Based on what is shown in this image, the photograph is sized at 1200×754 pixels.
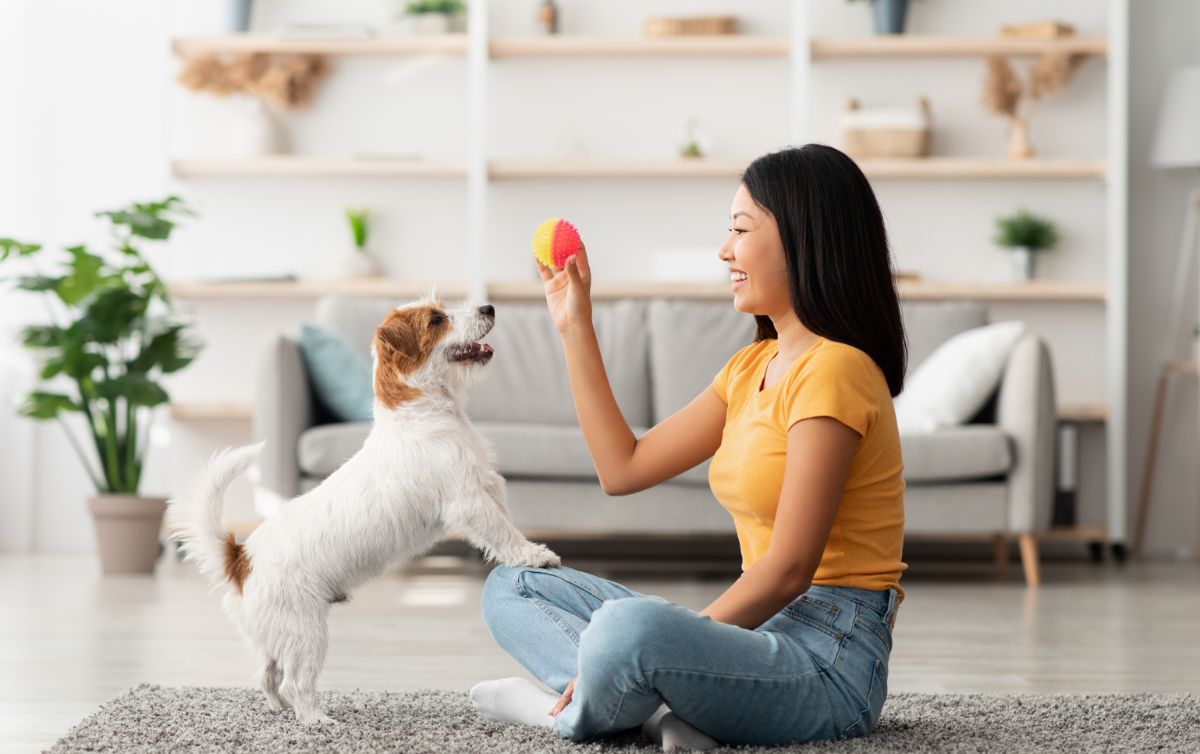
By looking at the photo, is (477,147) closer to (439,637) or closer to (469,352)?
(439,637)

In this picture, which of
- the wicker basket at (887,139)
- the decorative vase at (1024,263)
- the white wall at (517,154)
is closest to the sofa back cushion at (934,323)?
the decorative vase at (1024,263)

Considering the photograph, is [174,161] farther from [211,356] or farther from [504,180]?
[504,180]

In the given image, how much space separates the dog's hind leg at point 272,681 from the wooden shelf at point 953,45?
355 cm

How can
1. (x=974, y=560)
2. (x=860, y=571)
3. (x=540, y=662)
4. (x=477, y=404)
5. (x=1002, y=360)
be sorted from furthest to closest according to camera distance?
(x=974, y=560) → (x=477, y=404) → (x=1002, y=360) → (x=540, y=662) → (x=860, y=571)

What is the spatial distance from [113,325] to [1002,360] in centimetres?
272

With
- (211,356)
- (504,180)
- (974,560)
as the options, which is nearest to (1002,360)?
(974,560)

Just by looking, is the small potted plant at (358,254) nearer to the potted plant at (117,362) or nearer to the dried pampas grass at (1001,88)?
the potted plant at (117,362)

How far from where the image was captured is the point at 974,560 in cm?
470

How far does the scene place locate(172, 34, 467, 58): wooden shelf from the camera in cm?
478

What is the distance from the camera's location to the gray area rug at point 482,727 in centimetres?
166

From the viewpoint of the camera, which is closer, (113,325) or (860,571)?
(860,571)

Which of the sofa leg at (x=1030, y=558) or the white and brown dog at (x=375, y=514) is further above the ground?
the white and brown dog at (x=375, y=514)

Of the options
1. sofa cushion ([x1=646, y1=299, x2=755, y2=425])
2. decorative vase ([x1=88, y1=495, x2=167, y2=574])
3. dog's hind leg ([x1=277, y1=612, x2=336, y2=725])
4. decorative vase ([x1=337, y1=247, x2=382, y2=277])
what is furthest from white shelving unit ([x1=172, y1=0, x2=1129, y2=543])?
dog's hind leg ([x1=277, y1=612, x2=336, y2=725])

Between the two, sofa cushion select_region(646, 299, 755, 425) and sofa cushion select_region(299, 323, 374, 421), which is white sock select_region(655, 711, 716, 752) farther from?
sofa cushion select_region(646, 299, 755, 425)
